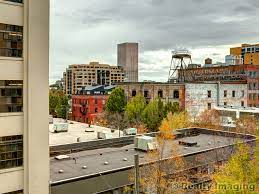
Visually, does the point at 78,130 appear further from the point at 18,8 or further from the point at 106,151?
the point at 18,8

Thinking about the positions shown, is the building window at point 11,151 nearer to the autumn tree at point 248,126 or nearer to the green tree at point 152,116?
the autumn tree at point 248,126

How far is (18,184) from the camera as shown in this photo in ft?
39.0

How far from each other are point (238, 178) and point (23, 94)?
9.68 m

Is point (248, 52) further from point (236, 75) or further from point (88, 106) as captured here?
point (88, 106)

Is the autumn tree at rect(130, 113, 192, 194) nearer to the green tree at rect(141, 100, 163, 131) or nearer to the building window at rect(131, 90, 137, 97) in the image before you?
the green tree at rect(141, 100, 163, 131)

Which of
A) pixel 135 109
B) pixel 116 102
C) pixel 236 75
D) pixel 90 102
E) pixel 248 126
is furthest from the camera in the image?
pixel 236 75

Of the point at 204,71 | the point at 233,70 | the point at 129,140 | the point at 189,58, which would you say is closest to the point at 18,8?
the point at 129,140

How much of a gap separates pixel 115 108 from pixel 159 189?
109ft

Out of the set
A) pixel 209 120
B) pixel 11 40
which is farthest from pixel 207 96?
pixel 11 40

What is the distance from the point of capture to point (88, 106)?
59250 mm

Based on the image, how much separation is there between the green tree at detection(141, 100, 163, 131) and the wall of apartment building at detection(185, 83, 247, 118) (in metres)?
5.64

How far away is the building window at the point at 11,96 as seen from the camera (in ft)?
37.6

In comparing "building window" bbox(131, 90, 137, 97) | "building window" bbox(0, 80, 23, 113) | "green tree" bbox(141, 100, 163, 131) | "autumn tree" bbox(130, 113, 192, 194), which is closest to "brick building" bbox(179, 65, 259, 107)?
"building window" bbox(131, 90, 137, 97)

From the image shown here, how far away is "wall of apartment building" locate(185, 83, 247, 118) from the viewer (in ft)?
155
